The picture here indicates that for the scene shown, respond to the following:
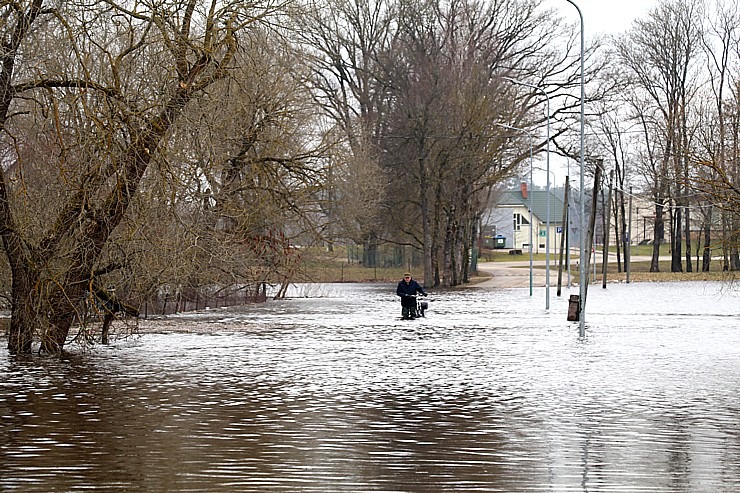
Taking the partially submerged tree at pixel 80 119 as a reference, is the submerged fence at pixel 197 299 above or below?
below

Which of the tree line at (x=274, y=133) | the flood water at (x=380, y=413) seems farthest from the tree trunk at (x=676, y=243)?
the flood water at (x=380, y=413)

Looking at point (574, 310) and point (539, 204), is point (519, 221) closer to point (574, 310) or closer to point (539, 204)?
point (539, 204)

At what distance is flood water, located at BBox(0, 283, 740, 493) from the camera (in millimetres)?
10836

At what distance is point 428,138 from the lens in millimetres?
62438

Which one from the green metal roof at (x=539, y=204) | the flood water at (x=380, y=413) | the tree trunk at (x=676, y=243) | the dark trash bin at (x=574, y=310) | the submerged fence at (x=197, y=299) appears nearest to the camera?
the flood water at (x=380, y=413)

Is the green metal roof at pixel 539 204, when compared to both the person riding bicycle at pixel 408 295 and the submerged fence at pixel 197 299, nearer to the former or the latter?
the submerged fence at pixel 197 299

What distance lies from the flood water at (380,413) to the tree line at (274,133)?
2.68 meters

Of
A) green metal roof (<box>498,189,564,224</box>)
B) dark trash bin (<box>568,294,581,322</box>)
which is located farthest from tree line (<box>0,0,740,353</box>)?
green metal roof (<box>498,189,564,224</box>)

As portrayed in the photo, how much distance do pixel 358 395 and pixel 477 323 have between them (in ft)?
58.0

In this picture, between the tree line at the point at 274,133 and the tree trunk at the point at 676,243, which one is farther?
the tree trunk at the point at 676,243

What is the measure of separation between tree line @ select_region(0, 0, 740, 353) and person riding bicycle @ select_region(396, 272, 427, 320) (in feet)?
16.3

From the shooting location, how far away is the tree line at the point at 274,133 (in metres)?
20.8

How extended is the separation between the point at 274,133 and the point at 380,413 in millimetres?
24119

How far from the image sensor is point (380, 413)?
50.4 ft
